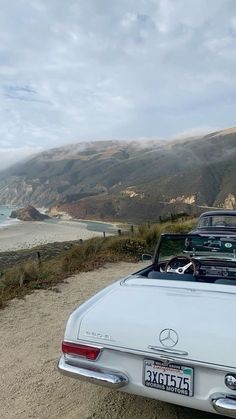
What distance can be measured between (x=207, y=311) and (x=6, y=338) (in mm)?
3573

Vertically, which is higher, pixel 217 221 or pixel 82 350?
pixel 217 221

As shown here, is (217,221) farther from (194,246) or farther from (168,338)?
(168,338)

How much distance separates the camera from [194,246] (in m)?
5.11

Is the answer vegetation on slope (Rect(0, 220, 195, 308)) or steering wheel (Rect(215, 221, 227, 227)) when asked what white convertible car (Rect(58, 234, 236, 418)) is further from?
steering wheel (Rect(215, 221, 227, 227))

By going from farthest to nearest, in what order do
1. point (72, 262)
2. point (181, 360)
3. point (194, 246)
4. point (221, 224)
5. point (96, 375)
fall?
point (72, 262) → point (221, 224) → point (194, 246) → point (96, 375) → point (181, 360)

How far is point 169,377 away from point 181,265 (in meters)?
1.90

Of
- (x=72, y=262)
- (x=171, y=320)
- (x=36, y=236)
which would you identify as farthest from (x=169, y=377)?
(x=36, y=236)

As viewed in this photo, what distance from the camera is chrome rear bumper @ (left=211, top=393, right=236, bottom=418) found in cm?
245

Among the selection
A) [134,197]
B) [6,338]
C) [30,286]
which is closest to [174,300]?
[6,338]

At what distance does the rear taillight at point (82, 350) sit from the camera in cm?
293

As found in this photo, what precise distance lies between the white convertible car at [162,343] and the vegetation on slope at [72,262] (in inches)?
172

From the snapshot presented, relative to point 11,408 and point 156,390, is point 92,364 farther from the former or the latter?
point 11,408

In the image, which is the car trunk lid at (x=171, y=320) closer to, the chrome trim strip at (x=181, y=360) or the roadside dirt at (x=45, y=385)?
the chrome trim strip at (x=181, y=360)

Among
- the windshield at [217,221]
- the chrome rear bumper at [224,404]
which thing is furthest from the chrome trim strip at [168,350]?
the windshield at [217,221]
